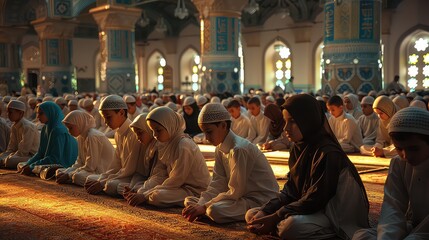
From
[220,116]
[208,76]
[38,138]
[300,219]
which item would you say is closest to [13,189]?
[38,138]

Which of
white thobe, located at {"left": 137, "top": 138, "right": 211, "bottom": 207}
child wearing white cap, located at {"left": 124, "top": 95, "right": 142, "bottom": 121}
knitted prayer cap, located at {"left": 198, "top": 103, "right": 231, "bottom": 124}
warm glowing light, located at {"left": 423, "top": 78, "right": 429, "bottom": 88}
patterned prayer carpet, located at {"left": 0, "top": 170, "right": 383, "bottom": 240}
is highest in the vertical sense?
warm glowing light, located at {"left": 423, "top": 78, "right": 429, "bottom": 88}

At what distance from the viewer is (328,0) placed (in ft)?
26.1

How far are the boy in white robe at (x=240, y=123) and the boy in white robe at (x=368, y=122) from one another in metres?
1.43

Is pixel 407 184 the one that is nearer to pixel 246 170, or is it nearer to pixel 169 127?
pixel 246 170

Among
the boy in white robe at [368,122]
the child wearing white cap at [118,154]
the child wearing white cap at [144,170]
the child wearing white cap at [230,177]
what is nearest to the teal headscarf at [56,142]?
the child wearing white cap at [118,154]

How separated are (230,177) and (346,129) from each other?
3.52 m

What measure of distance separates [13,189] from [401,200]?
321cm

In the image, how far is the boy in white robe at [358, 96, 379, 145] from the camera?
6.61 meters

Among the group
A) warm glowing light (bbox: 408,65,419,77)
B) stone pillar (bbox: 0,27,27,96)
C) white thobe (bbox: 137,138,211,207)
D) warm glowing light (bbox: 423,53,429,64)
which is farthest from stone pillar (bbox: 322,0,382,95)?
stone pillar (bbox: 0,27,27,96)

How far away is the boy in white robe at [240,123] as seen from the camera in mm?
7355

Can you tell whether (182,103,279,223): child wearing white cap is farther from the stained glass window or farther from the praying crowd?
the stained glass window

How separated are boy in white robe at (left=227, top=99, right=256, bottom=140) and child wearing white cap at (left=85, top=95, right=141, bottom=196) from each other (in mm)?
3225

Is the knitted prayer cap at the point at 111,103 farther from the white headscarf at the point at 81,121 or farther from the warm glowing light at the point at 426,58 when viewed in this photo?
the warm glowing light at the point at 426,58

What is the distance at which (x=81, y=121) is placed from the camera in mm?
4430
